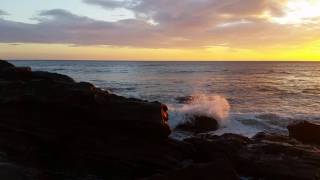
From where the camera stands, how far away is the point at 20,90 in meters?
14.4

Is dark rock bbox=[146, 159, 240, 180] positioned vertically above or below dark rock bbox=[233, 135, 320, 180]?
above

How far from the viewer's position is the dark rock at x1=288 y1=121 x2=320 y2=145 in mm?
17375

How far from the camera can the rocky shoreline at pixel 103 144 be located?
12445 mm

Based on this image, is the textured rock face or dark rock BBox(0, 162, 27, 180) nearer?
dark rock BBox(0, 162, 27, 180)

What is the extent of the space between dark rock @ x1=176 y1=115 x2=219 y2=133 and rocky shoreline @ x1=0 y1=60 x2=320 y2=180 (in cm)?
568

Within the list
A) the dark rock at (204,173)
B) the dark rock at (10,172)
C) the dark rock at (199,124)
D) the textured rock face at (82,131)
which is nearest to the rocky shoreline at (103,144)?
the textured rock face at (82,131)

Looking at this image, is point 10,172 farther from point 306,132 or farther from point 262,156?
point 306,132

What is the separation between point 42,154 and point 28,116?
1392mm

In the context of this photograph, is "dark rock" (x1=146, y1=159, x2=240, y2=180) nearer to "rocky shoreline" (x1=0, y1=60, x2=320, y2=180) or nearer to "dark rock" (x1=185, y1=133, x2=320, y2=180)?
"rocky shoreline" (x1=0, y1=60, x2=320, y2=180)

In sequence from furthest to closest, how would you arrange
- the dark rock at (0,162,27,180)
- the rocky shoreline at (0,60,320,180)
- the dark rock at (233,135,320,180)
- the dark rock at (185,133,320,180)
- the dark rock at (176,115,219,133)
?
the dark rock at (176,115,219,133)
the rocky shoreline at (0,60,320,180)
the dark rock at (185,133,320,180)
the dark rock at (233,135,320,180)
the dark rock at (0,162,27,180)

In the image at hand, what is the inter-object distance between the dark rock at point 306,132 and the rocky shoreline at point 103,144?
10.1 feet

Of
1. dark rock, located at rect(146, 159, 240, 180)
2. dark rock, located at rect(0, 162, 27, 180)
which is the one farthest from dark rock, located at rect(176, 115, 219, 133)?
dark rock, located at rect(0, 162, 27, 180)

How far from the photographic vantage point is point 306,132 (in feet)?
57.9

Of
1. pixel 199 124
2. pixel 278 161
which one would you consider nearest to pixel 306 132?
pixel 199 124
